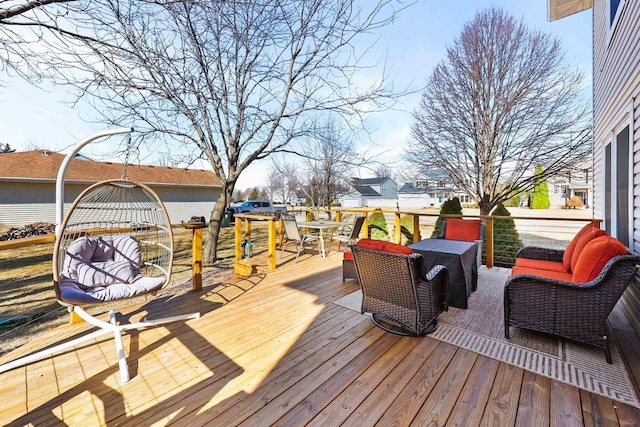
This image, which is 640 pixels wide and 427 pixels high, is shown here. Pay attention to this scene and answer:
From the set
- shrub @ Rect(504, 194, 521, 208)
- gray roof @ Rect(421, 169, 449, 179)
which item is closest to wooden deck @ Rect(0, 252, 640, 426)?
gray roof @ Rect(421, 169, 449, 179)

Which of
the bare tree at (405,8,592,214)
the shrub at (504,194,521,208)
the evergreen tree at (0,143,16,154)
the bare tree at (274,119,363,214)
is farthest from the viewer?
the evergreen tree at (0,143,16,154)

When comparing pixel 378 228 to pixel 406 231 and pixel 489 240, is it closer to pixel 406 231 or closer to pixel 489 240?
pixel 406 231

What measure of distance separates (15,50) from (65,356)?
3.23 m

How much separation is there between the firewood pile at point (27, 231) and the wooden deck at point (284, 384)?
12372 mm

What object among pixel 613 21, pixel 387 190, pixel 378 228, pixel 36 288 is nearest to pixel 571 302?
pixel 613 21

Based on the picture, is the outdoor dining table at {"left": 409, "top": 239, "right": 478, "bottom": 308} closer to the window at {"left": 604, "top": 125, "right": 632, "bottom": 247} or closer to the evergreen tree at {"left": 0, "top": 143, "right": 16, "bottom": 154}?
the window at {"left": 604, "top": 125, "right": 632, "bottom": 247}

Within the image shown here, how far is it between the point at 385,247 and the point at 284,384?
1.32 metres

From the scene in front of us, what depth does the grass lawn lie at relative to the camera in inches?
163

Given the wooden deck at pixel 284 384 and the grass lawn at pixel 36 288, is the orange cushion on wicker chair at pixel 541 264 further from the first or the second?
the grass lawn at pixel 36 288

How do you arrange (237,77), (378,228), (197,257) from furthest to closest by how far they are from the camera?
(378,228)
(237,77)
(197,257)

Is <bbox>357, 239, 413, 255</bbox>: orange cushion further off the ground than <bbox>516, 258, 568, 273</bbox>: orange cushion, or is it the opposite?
<bbox>357, 239, 413, 255</bbox>: orange cushion

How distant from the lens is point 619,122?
336cm

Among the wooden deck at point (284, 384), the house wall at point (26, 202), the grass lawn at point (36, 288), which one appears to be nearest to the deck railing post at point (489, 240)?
the wooden deck at point (284, 384)

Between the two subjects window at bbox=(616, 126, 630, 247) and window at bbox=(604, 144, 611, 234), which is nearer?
window at bbox=(616, 126, 630, 247)
